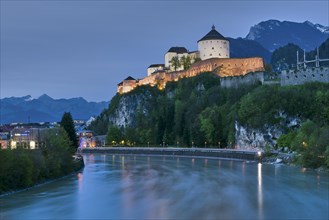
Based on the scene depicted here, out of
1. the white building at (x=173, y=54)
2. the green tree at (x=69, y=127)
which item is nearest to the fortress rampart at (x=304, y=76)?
the green tree at (x=69, y=127)

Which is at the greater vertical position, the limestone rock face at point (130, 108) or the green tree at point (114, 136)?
the limestone rock face at point (130, 108)

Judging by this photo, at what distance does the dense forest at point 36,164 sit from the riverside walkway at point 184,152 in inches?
803

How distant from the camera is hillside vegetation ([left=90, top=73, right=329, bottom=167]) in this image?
198 feet

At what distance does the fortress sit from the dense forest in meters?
39.0

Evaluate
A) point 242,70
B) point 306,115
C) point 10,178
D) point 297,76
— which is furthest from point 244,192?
point 242,70

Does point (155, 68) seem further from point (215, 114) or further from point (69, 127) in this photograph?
point (69, 127)

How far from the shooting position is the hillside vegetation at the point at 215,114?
198 ft

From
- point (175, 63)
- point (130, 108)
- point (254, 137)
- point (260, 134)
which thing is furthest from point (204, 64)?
point (260, 134)

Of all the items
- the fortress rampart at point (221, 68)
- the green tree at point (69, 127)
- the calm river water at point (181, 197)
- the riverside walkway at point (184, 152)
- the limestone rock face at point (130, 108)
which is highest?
the fortress rampart at point (221, 68)

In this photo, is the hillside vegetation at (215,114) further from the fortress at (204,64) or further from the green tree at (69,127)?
the green tree at (69,127)

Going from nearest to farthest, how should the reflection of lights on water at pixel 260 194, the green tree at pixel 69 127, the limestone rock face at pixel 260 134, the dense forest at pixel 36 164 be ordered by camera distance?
the reflection of lights on water at pixel 260 194 → the dense forest at pixel 36 164 → the green tree at pixel 69 127 → the limestone rock face at pixel 260 134

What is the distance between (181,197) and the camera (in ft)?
110

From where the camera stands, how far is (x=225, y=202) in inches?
1228

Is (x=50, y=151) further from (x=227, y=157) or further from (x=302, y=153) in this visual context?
(x=227, y=157)
